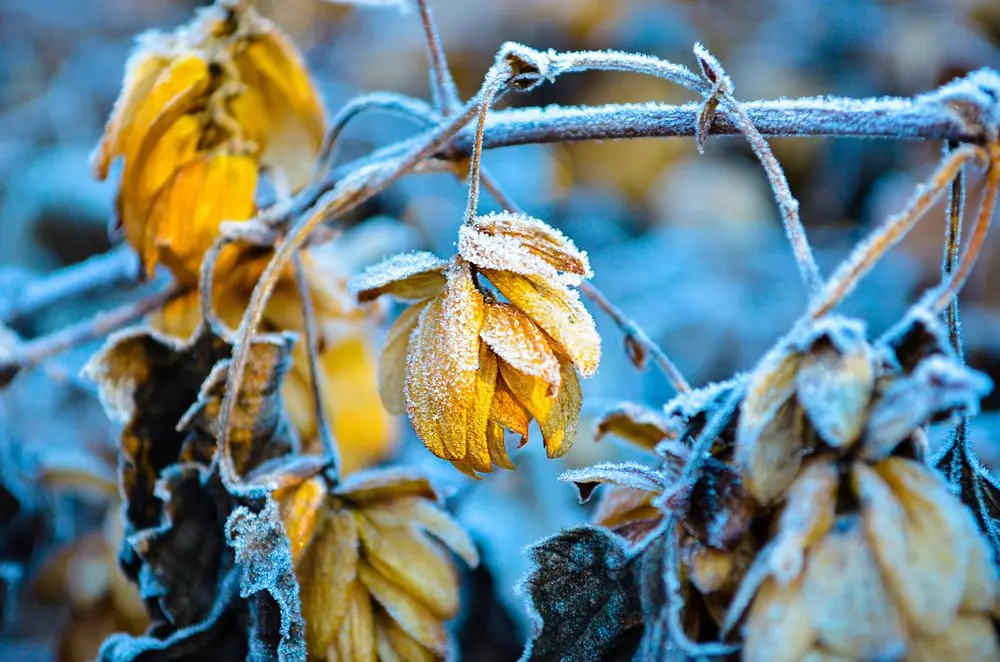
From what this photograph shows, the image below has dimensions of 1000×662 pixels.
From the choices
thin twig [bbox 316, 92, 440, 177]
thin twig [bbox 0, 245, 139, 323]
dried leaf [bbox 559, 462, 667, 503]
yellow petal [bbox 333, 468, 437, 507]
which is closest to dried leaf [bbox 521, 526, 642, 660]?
dried leaf [bbox 559, 462, 667, 503]

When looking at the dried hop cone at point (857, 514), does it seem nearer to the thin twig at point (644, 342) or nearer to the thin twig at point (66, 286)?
the thin twig at point (644, 342)

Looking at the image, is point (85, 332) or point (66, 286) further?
point (66, 286)

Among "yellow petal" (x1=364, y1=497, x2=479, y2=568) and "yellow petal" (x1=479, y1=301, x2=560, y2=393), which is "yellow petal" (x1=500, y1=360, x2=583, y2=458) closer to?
"yellow petal" (x1=479, y1=301, x2=560, y2=393)

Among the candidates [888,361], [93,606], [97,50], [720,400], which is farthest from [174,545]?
[97,50]

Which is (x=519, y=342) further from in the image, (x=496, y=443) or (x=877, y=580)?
(x=877, y=580)

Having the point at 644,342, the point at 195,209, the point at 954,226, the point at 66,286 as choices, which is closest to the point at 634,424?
the point at 644,342

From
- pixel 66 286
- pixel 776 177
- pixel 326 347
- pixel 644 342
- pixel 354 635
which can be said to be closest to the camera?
pixel 776 177
